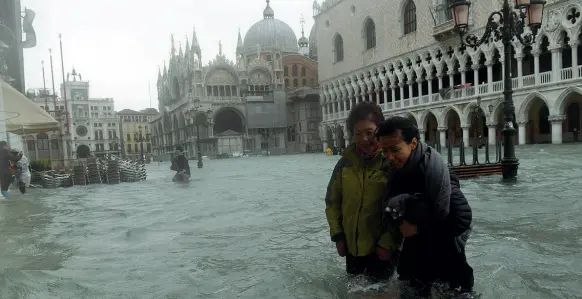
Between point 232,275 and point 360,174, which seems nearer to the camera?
point 360,174

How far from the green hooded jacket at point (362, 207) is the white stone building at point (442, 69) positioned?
21911mm

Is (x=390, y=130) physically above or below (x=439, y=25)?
below

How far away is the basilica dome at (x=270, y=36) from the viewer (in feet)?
224

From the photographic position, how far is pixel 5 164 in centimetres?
955

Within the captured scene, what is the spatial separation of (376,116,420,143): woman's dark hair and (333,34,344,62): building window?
4373 cm

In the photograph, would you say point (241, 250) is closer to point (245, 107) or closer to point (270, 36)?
point (245, 107)

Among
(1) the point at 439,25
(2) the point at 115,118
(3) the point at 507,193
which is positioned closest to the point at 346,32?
(1) the point at 439,25

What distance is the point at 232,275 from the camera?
365 centimetres

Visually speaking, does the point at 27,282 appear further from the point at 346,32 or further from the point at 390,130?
the point at 346,32

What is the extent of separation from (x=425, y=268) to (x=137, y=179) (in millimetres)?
16205

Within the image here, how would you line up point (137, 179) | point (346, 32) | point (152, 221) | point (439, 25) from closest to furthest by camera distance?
point (152, 221) < point (137, 179) < point (439, 25) < point (346, 32)

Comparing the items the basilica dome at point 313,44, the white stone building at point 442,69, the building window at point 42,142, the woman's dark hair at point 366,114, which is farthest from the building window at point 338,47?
the woman's dark hair at point 366,114

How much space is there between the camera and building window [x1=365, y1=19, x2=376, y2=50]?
3941 cm

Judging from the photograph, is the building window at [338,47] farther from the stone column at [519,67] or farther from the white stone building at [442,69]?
the stone column at [519,67]
